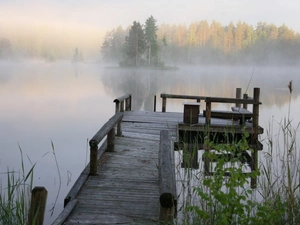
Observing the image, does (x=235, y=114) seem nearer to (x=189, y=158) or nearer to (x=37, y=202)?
(x=189, y=158)

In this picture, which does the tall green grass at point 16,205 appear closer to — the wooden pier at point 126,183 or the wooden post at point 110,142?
the wooden pier at point 126,183

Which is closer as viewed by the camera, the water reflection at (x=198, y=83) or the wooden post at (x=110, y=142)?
the wooden post at (x=110, y=142)

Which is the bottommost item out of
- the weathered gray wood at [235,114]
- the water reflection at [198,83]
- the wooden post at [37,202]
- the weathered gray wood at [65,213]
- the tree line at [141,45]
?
the water reflection at [198,83]

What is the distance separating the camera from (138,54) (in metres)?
64.4

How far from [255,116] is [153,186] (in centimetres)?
492

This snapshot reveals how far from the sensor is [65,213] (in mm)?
3941

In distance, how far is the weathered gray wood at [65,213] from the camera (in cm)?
368

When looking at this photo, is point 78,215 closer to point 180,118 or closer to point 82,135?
point 180,118

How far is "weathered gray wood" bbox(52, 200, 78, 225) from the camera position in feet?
12.1

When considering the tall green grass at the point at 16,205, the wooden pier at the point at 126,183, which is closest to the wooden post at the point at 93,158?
the wooden pier at the point at 126,183

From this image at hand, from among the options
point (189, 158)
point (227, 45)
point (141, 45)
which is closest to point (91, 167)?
point (189, 158)

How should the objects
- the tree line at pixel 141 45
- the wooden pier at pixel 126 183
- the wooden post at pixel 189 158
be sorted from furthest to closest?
1. the tree line at pixel 141 45
2. the wooden post at pixel 189 158
3. the wooden pier at pixel 126 183

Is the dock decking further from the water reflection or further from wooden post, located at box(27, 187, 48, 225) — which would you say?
the water reflection

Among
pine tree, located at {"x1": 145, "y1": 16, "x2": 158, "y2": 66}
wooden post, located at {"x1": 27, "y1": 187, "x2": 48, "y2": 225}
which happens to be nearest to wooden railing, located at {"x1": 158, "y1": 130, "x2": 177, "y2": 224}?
wooden post, located at {"x1": 27, "y1": 187, "x2": 48, "y2": 225}
